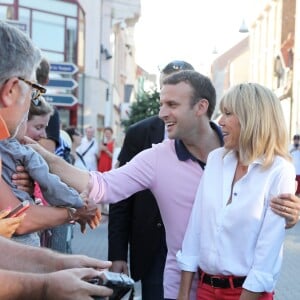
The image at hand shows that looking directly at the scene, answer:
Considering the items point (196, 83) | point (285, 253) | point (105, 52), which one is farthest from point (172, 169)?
point (105, 52)

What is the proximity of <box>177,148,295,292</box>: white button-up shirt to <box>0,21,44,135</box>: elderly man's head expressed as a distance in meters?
1.24

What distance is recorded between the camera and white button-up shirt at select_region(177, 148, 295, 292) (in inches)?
137

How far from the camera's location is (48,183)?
3.66m

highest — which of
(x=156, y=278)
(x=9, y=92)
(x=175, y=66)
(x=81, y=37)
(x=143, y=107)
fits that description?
(x=81, y=37)

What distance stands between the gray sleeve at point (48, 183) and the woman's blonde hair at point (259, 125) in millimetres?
880

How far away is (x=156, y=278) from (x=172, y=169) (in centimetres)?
82

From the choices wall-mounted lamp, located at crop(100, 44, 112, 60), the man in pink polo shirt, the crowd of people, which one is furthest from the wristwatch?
wall-mounted lamp, located at crop(100, 44, 112, 60)

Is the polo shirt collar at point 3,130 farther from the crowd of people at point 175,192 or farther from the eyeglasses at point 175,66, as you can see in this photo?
the eyeglasses at point 175,66

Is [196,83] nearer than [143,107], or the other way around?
[196,83]

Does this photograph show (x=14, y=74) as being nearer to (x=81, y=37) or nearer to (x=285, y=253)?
(x=285, y=253)

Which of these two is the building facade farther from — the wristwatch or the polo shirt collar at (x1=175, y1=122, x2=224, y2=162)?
the wristwatch

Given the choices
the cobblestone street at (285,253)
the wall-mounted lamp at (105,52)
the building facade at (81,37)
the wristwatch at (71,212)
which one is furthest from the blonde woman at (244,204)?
the wall-mounted lamp at (105,52)

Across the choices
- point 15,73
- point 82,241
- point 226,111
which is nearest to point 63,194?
point 226,111

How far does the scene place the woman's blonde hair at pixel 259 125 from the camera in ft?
11.7
